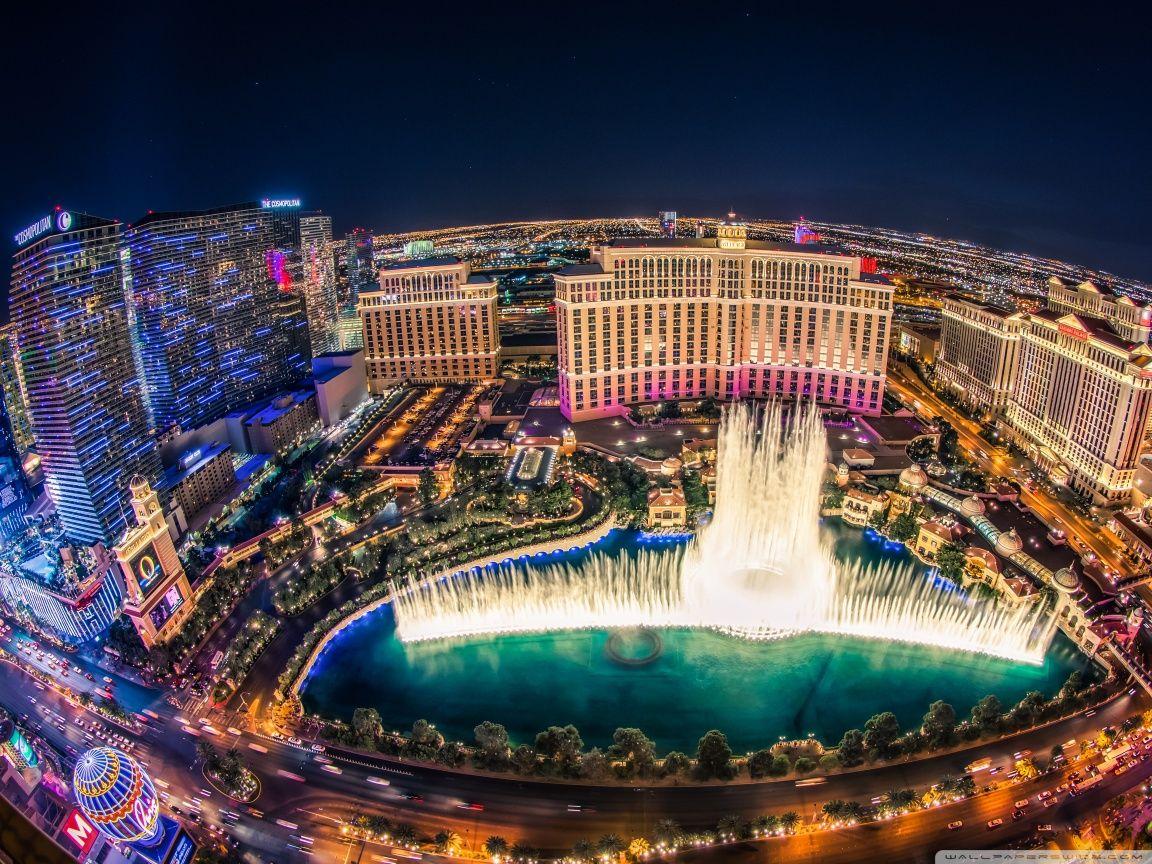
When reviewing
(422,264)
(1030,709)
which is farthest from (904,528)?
(422,264)

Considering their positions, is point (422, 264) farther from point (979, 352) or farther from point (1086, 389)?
point (1086, 389)

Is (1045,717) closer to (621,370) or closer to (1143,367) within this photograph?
(1143,367)

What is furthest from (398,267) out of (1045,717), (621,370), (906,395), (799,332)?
(1045,717)

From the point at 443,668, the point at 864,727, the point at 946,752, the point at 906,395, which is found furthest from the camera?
the point at 906,395

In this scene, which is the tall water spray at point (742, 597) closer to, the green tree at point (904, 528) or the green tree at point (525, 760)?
the green tree at point (904, 528)

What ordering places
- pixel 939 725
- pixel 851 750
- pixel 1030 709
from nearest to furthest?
pixel 851 750
pixel 939 725
pixel 1030 709

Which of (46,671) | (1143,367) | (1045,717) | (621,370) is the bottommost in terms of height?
(46,671)

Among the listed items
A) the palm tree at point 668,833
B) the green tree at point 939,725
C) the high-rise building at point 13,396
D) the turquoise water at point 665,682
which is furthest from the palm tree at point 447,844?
the high-rise building at point 13,396
